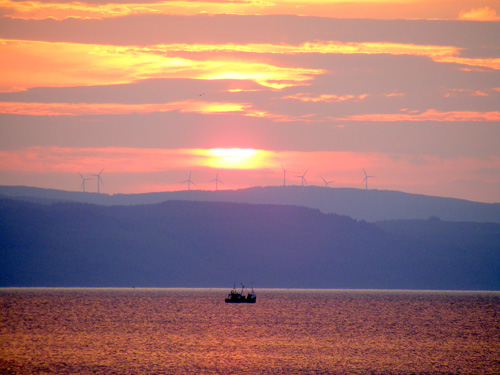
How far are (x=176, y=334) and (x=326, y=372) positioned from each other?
178ft

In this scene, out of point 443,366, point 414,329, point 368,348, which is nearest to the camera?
point 443,366

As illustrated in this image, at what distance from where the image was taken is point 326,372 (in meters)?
103

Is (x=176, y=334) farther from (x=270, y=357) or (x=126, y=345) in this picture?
(x=270, y=357)

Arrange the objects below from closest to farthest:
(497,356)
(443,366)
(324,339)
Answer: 1. (443,366)
2. (497,356)
3. (324,339)

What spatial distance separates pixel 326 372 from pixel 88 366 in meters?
29.1

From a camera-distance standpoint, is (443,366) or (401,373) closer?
(401,373)

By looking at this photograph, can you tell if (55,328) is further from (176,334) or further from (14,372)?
(14,372)

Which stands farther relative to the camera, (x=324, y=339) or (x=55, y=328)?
(x=55, y=328)

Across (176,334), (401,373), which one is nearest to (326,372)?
(401,373)

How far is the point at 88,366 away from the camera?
343 ft

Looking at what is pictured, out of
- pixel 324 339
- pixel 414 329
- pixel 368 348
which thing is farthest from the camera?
pixel 414 329

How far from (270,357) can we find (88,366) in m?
25.6

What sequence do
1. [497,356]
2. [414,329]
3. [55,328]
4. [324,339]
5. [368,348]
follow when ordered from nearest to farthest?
[497,356]
[368,348]
[324,339]
[55,328]
[414,329]

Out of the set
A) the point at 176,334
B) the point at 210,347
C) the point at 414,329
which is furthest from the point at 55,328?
the point at 414,329
